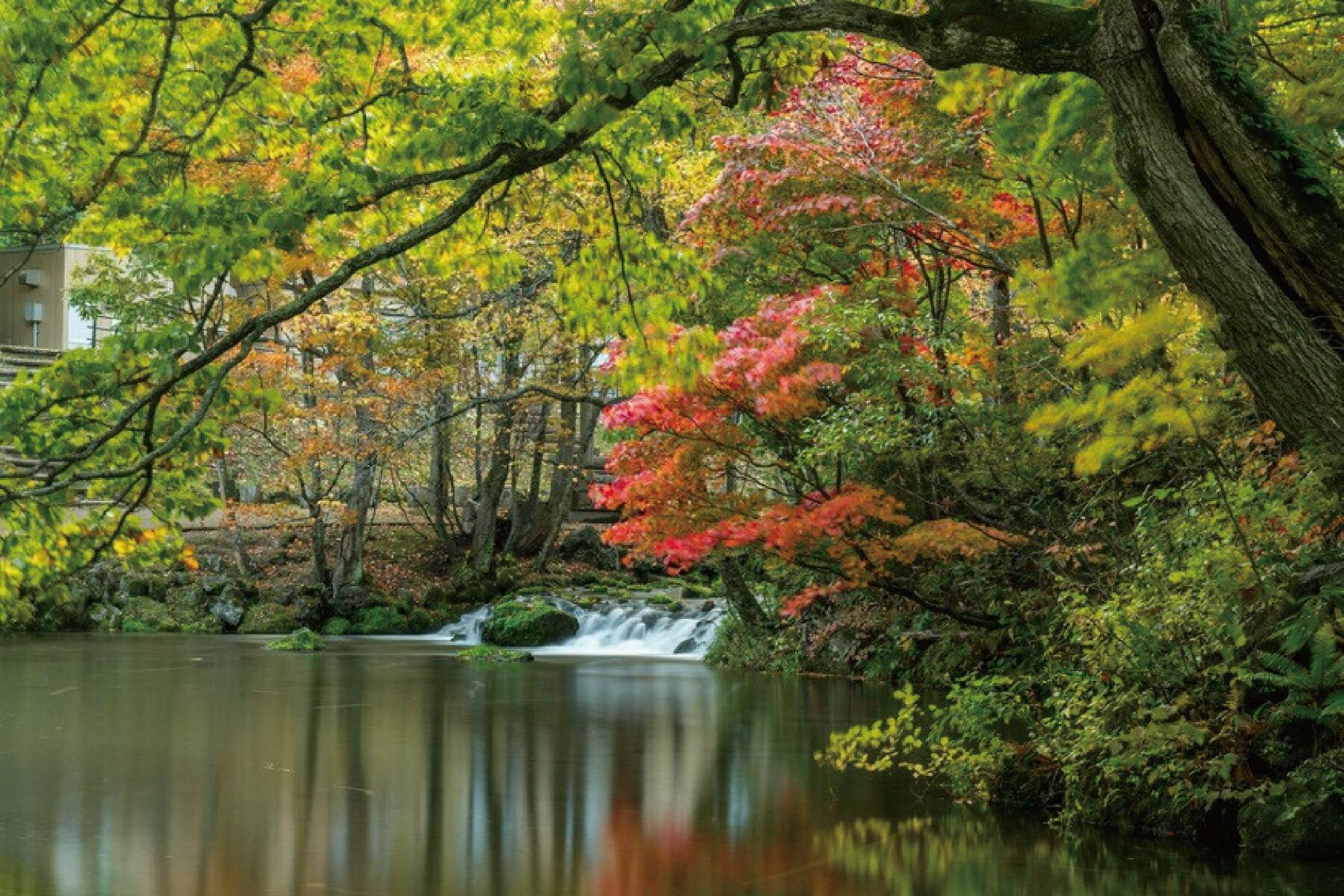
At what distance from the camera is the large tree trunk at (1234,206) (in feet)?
15.1

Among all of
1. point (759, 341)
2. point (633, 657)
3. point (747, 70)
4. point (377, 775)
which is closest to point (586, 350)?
point (633, 657)

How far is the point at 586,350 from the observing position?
968 inches

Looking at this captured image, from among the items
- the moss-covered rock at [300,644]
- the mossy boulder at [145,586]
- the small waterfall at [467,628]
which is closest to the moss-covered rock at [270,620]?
the mossy boulder at [145,586]

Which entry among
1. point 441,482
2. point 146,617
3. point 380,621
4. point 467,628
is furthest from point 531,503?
point 146,617

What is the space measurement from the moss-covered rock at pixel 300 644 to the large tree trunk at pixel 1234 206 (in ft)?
57.7

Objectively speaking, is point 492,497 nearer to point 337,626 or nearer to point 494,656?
point 337,626

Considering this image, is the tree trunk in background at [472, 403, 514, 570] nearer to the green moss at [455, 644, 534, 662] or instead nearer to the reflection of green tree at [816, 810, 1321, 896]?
the green moss at [455, 644, 534, 662]

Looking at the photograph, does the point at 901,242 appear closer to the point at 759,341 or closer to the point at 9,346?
the point at 759,341

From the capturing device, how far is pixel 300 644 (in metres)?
20.6

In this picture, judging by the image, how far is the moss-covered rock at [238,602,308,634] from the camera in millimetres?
24172

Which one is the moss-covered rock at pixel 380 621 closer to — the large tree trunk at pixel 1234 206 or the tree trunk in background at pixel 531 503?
the tree trunk in background at pixel 531 503

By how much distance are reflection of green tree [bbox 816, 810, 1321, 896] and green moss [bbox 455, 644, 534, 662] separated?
1221cm

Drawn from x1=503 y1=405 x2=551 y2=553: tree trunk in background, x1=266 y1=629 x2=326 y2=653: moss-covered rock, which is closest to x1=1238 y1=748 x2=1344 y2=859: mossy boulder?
x1=266 y1=629 x2=326 y2=653: moss-covered rock

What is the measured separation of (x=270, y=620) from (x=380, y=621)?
6.43 ft
